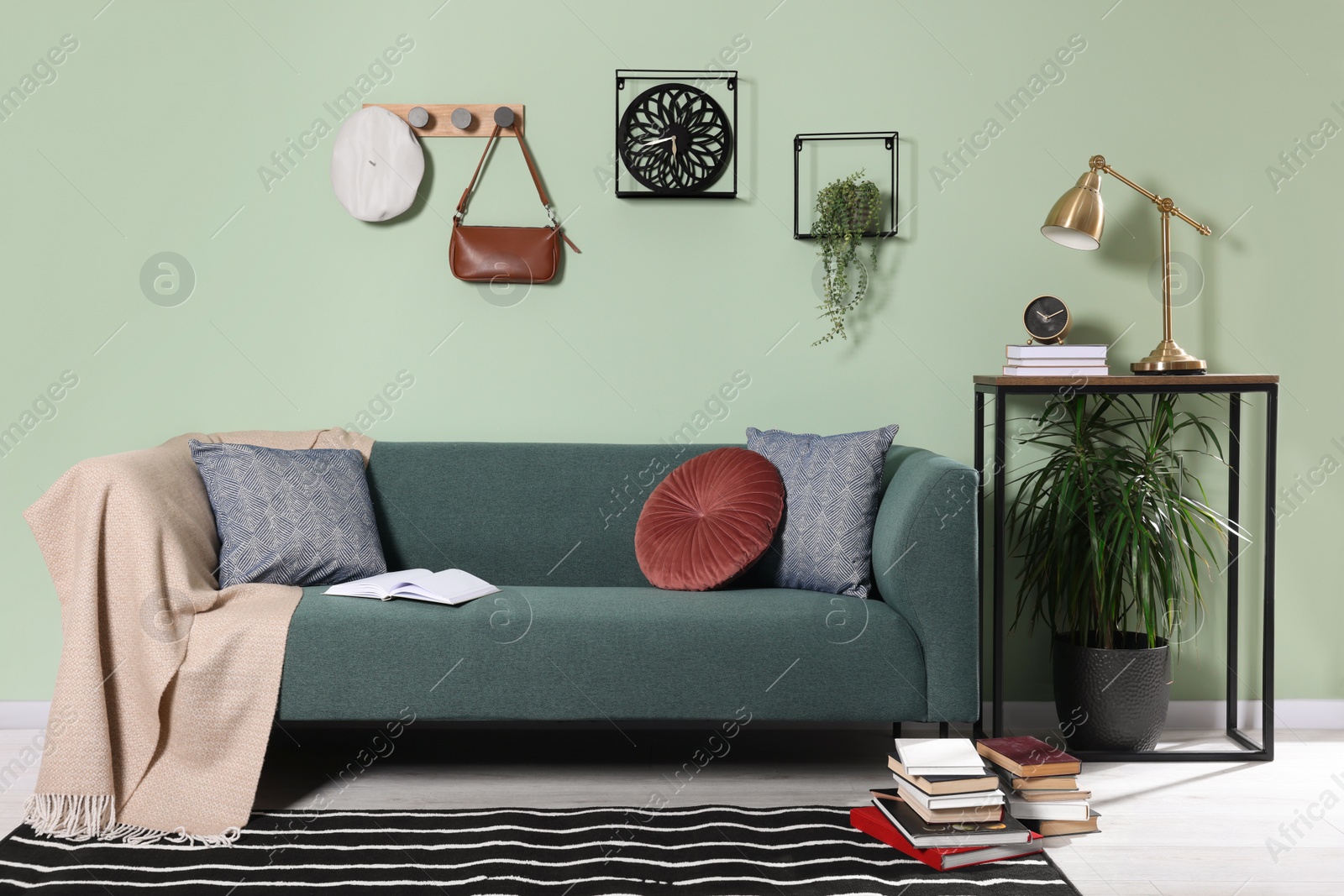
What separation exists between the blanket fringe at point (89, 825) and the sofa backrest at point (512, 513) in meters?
0.92

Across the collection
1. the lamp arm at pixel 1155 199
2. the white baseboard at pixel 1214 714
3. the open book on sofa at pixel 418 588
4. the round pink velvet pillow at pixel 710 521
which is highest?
the lamp arm at pixel 1155 199

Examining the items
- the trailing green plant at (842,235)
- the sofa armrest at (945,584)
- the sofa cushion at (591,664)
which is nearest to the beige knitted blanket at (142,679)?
the sofa cushion at (591,664)

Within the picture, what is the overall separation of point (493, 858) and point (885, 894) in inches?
30.6

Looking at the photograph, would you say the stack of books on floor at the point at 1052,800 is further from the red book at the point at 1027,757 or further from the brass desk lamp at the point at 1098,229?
the brass desk lamp at the point at 1098,229

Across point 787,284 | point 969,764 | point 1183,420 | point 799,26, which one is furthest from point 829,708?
point 799,26

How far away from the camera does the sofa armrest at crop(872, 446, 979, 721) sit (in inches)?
88.4

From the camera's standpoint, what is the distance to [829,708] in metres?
2.25

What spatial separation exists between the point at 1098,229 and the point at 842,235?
28.5 inches

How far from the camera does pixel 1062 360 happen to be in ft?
8.88

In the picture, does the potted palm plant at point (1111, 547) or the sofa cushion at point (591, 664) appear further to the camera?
the potted palm plant at point (1111, 547)

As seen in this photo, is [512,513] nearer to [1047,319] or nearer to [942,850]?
[942,850]

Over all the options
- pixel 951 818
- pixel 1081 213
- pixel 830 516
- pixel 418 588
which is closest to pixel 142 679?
pixel 418 588

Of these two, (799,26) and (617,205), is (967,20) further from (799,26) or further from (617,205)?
(617,205)

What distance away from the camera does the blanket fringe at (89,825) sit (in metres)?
2.05
